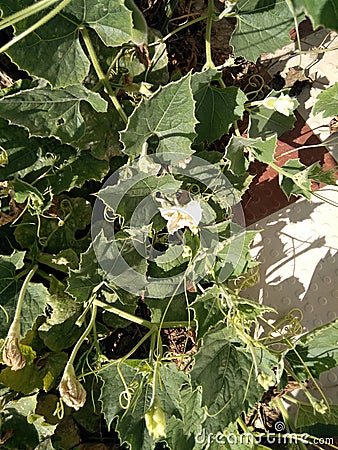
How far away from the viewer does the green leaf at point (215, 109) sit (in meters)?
1.04

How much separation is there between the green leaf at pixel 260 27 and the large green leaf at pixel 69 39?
0.89 feet

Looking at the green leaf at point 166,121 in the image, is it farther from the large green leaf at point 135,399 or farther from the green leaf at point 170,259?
the large green leaf at point 135,399

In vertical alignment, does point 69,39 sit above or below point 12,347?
above

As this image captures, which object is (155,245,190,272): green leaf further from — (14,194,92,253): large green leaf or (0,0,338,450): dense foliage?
(14,194,92,253): large green leaf

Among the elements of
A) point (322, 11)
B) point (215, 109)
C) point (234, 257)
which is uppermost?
point (322, 11)

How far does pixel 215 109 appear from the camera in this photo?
41.9 inches

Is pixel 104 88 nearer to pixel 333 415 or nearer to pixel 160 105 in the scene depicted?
pixel 160 105

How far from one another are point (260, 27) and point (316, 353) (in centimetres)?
63

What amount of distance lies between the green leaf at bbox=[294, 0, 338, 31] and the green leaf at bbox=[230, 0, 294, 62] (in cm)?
59

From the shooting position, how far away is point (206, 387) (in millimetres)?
956

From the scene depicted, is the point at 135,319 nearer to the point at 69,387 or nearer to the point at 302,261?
the point at 69,387

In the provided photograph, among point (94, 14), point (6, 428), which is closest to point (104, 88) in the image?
point (94, 14)

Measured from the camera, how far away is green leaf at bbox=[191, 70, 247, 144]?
3.42ft

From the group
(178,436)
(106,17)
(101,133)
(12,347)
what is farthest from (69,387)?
(106,17)
